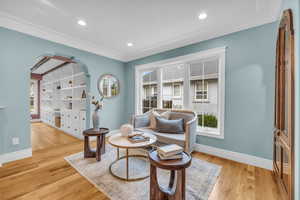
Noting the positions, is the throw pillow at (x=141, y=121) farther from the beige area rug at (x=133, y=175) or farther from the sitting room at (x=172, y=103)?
the beige area rug at (x=133, y=175)

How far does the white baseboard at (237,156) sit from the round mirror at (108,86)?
2.89 metres

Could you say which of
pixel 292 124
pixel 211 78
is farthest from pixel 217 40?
pixel 292 124

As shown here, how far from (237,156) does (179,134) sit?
44.6 inches

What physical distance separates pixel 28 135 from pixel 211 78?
4.02 m

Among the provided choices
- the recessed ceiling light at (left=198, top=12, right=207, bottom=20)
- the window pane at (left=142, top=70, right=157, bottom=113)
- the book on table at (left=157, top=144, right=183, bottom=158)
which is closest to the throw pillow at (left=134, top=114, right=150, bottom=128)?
the window pane at (left=142, top=70, right=157, bottom=113)

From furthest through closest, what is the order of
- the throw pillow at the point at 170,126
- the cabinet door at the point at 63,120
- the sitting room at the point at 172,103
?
the cabinet door at the point at 63,120
the throw pillow at the point at 170,126
the sitting room at the point at 172,103

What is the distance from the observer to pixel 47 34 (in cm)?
271

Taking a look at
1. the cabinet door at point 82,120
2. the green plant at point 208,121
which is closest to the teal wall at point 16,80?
the cabinet door at point 82,120

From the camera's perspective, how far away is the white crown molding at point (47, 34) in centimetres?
227

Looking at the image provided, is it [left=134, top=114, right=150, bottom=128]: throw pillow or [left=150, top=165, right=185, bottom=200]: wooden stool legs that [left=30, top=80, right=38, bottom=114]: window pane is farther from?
[left=150, top=165, right=185, bottom=200]: wooden stool legs

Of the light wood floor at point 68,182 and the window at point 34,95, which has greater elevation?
the window at point 34,95

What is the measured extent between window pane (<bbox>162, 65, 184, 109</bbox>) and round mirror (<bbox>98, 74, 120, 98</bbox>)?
5.28 feet

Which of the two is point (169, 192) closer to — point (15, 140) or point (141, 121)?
point (141, 121)

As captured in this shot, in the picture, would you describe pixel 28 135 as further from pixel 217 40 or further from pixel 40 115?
pixel 40 115
